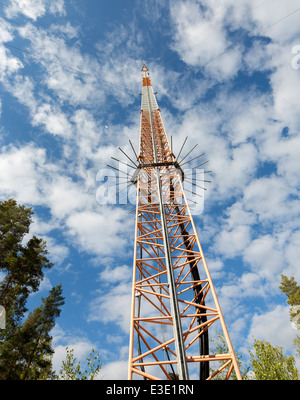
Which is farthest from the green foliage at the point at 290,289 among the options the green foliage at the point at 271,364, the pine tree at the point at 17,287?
the pine tree at the point at 17,287

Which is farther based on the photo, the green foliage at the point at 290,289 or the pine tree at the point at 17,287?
the green foliage at the point at 290,289

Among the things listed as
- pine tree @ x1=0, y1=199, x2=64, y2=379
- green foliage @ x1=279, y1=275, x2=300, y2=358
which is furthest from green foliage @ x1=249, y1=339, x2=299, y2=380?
pine tree @ x1=0, y1=199, x2=64, y2=379

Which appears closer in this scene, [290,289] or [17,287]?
[17,287]

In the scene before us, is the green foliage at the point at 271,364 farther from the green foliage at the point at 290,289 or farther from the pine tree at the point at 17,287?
the pine tree at the point at 17,287

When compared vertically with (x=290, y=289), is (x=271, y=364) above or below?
below

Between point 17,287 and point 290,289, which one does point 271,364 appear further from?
point 17,287

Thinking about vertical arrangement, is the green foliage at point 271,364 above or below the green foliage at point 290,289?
below

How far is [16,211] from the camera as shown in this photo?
1541 centimetres

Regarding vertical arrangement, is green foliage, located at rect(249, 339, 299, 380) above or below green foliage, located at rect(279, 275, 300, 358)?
below

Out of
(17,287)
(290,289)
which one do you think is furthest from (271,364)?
(17,287)

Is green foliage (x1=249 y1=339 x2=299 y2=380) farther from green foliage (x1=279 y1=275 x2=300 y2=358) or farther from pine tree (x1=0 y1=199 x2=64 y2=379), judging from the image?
pine tree (x1=0 y1=199 x2=64 y2=379)
